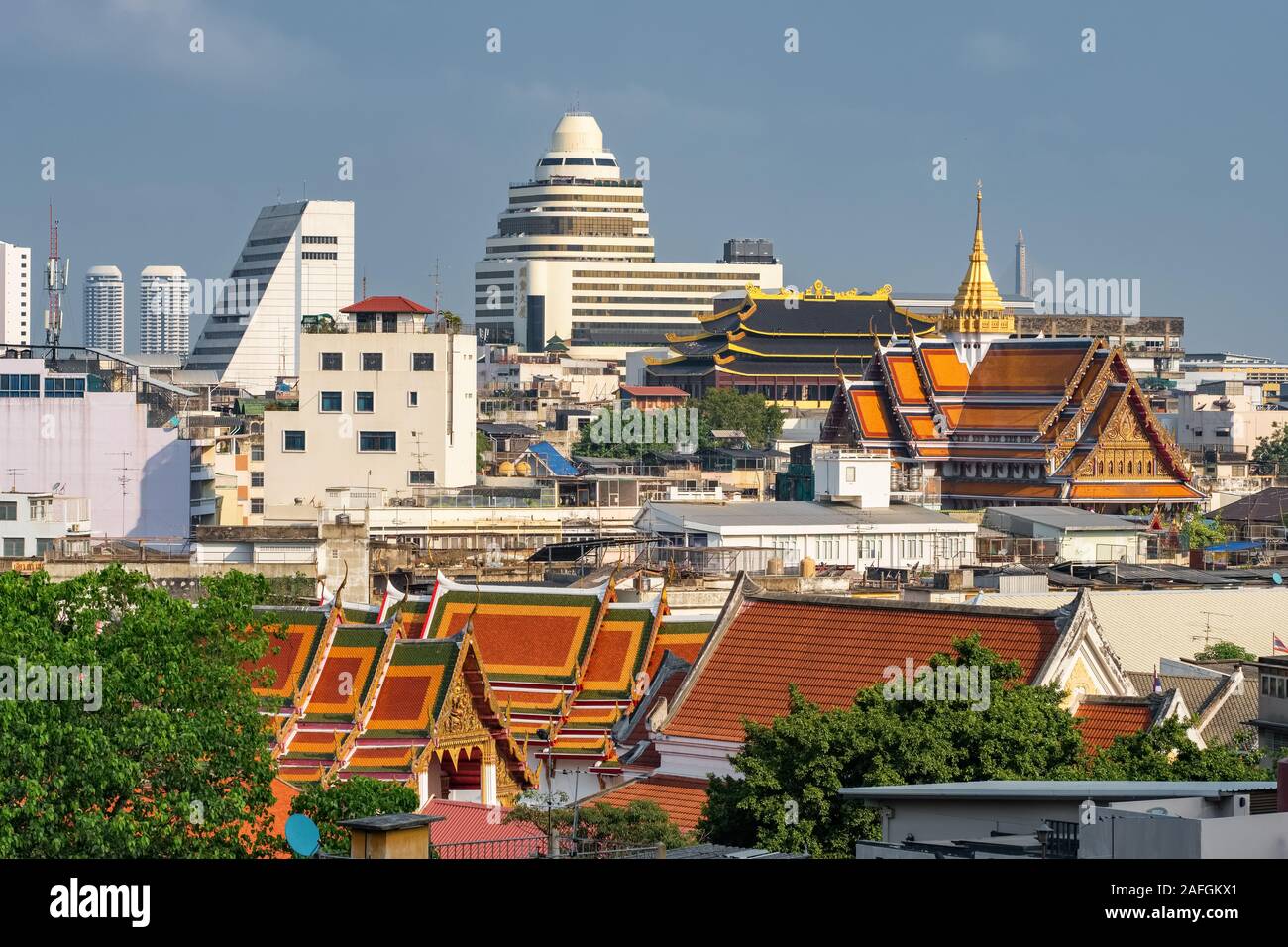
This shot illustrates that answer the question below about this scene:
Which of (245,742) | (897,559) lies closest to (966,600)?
(897,559)

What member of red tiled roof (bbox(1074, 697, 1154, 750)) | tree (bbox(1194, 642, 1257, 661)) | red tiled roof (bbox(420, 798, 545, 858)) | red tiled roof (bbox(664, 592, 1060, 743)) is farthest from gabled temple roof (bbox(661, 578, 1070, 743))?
tree (bbox(1194, 642, 1257, 661))

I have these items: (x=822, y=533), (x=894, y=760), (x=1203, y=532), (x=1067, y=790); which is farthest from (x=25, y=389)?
(x=1067, y=790)

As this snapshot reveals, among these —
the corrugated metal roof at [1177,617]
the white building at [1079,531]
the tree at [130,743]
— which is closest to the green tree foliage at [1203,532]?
the white building at [1079,531]

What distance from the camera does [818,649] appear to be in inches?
1629

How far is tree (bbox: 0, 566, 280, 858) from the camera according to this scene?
98.2ft

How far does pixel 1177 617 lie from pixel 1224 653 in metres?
2.99

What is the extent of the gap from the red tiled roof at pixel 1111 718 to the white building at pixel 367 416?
66.0 metres

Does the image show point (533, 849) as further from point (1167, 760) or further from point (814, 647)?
point (814, 647)

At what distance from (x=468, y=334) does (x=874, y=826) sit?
3118 inches

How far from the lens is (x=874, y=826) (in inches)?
1188

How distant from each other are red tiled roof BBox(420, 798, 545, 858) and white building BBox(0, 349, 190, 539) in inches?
1881

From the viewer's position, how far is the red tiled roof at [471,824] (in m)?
37.7
